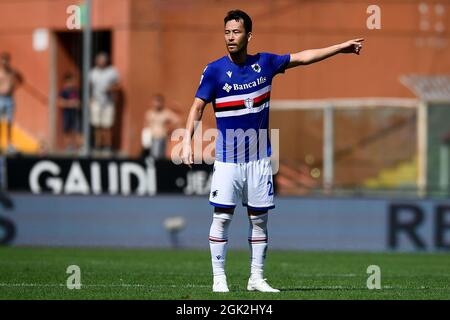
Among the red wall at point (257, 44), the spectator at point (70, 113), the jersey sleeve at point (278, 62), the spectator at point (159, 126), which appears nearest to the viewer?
the jersey sleeve at point (278, 62)

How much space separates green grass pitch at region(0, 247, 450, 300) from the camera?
1101cm

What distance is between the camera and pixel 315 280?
43.4ft

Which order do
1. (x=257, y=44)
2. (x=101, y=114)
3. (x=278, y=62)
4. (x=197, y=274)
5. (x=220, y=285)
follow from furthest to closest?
(x=257, y=44) < (x=101, y=114) < (x=197, y=274) < (x=278, y=62) < (x=220, y=285)

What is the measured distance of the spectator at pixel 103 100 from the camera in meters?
25.7

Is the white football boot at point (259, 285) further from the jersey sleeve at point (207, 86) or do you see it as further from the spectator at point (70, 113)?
the spectator at point (70, 113)

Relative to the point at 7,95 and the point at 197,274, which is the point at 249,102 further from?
the point at 7,95

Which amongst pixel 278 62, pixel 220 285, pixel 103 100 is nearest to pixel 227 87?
pixel 278 62

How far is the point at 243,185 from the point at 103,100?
15.0m

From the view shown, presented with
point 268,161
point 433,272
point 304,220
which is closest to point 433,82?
point 304,220

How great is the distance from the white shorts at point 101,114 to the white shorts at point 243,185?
1496cm

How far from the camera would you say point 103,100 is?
26.0 metres

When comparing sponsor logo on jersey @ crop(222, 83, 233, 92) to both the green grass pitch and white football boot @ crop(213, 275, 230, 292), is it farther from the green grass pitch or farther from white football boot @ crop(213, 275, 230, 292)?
the green grass pitch

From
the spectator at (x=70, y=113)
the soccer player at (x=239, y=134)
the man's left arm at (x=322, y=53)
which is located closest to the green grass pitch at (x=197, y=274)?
the soccer player at (x=239, y=134)
